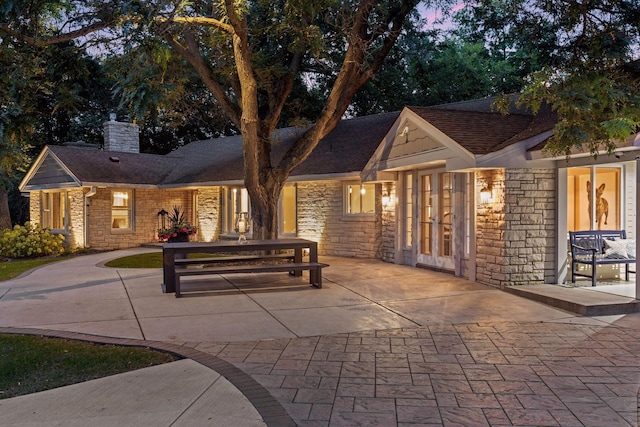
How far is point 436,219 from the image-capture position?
1127cm

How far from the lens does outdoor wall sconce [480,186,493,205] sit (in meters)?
9.39

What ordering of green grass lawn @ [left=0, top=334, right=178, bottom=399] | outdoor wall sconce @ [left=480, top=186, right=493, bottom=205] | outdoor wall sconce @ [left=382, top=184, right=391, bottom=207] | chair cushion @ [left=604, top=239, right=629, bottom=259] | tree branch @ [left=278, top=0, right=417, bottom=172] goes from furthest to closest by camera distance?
outdoor wall sconce @ [left=382, top=184, right=391, bottom=207]
tree branch @ [left=278, top=0, right=417, bottom=172]
outdoor wall sconce @ [left=480, top=186, right=493, bottom=205]
chair cushion @ [left=604, top=239, right=629, bottom=259]
green grass lawn @ [left=0, top=334, right=178, bottom=399]

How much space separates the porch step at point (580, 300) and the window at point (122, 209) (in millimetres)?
13732

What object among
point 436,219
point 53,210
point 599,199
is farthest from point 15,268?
point 599,199

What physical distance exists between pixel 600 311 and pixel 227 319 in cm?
497

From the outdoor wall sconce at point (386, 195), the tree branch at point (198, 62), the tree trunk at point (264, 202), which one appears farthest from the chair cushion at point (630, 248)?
the tree branch at point (198, 62)

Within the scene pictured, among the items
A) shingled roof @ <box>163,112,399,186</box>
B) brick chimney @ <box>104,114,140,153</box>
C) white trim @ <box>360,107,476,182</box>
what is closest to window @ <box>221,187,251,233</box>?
shingled roof @ <box>163,112,399,186</box>

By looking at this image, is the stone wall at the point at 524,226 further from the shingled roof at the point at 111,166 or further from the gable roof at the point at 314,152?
the shingled roof at the point at 111,166

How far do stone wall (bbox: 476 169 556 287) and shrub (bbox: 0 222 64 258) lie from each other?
537 inches

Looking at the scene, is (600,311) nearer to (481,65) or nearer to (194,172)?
(194,172)

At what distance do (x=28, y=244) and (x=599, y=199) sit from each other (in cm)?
1531

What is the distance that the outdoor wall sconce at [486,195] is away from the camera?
939cm

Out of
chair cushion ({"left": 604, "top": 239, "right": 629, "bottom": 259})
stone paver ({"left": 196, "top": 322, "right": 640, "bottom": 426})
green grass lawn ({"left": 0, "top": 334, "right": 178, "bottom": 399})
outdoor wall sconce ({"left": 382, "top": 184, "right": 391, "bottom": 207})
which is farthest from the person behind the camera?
outdoor wall sconce ({"left": 382, "top": 184, "right": 391, "bottom": 207})

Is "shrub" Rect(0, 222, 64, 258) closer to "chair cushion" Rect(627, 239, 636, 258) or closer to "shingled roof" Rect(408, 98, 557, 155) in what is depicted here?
"shingled roof" Rect(408, 98, 557, 155)
